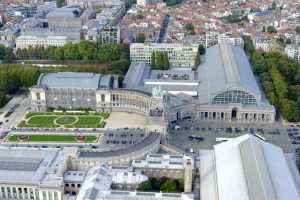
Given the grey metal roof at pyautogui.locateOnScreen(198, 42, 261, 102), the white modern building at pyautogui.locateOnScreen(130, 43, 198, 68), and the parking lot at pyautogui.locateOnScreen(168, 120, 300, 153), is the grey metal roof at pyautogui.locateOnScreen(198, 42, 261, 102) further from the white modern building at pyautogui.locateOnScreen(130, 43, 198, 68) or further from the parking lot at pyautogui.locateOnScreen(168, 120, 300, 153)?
the parking lot at pyautogui.locateOnScreen(168, 120, 300, 153)

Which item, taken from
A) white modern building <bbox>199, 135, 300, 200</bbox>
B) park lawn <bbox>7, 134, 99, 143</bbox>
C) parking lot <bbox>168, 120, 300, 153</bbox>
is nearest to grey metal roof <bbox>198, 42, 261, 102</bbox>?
parking lot <bbox>168, 120, 300, 153</bbox>

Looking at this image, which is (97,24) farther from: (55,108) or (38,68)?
(55,108)

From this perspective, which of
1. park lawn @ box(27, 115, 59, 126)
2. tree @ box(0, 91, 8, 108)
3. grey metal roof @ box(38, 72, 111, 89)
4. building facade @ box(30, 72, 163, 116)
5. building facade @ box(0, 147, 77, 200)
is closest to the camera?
building facade @ box(0, 147, 77, 200)

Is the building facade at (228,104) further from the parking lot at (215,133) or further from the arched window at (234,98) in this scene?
the parking lot at (215,133)

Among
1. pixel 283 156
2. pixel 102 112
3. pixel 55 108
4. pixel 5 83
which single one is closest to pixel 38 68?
pixel 5 83

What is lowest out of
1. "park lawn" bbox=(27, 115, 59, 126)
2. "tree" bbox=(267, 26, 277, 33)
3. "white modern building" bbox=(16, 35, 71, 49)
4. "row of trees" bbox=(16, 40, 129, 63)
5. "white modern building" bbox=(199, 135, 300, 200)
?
"park lawn" bbox=(27, 115, 59, 126)

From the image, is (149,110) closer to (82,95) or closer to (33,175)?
(82,95)

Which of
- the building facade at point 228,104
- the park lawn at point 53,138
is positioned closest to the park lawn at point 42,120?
the park lawn at point 53,138
